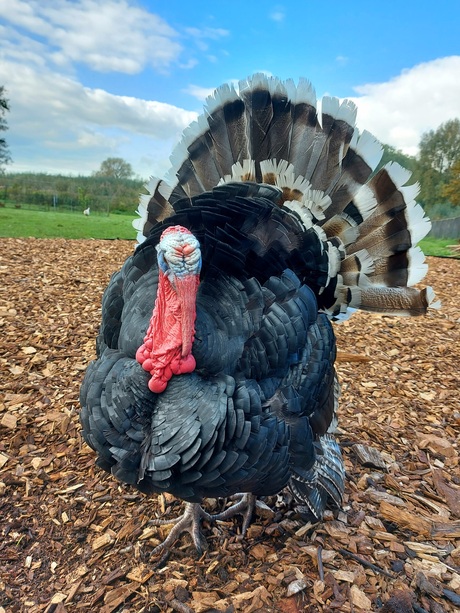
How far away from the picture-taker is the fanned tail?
11.4 feet

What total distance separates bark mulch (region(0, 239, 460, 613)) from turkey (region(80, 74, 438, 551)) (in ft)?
0.79

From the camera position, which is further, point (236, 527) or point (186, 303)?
point (236, 527)

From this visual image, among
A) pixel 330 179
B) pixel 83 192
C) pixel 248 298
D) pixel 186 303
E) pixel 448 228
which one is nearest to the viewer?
pixel 186 303

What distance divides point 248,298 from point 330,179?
1480 millimetres

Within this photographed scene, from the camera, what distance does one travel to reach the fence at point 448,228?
28.8 m

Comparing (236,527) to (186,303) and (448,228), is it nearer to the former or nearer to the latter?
(186,303)

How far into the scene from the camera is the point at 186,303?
2.17 metres

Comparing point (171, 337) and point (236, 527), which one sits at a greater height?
point (171, 337)

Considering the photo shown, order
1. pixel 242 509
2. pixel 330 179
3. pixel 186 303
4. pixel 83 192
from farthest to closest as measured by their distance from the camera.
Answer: pixel 83 192 < pixel 330 179 < pixel 242 509 < pixel 186 303

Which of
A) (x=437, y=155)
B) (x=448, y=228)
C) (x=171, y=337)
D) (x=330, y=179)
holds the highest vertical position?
(x=437, y=155)

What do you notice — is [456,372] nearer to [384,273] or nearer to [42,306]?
[384,273]

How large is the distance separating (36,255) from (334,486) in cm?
876

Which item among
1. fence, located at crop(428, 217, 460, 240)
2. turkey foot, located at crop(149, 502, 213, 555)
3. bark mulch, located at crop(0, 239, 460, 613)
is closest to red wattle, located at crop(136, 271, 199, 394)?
Answer: turkey foot, located at crop(149, 502, 213, 555)

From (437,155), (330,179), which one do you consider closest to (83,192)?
(437,155)
